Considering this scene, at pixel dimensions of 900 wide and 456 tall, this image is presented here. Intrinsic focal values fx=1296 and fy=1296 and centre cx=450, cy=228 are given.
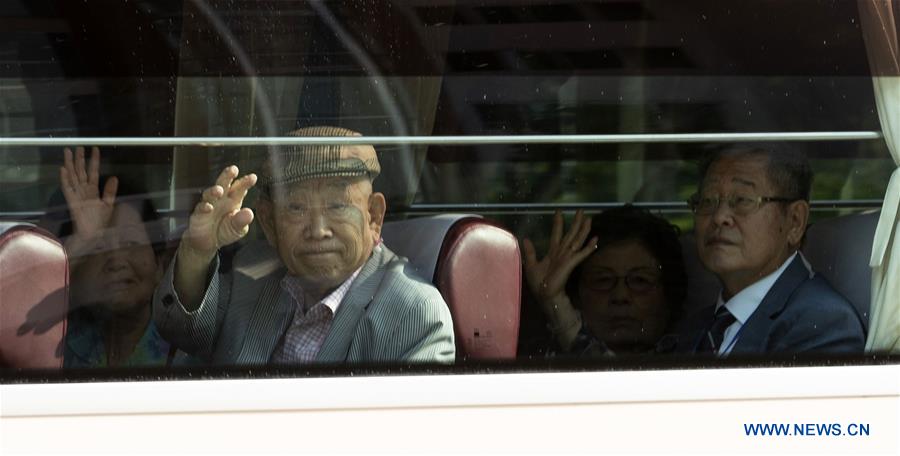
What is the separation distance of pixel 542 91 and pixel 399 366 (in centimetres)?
59

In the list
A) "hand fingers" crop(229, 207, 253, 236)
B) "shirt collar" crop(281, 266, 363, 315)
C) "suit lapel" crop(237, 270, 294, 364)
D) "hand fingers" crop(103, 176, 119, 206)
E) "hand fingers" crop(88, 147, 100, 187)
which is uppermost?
Result: "hand fingers" crop(88, 147, 100, 187)

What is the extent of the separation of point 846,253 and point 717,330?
1.00 feet

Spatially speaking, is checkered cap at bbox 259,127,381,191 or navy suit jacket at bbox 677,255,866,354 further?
navy suit jacket at bbox 677,255,866,354

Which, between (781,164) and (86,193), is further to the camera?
(781,164)

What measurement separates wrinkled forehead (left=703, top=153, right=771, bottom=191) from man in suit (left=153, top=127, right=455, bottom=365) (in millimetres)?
587

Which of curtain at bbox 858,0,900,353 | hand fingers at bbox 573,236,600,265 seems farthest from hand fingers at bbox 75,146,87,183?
curtain at bbox 858,0,900,353

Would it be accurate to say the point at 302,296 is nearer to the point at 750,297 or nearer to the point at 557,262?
the point at 557,262

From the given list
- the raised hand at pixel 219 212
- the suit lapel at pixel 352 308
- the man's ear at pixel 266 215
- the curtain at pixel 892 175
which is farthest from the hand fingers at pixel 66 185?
the curtain at pixel 892 175

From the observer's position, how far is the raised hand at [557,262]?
2.52 metres

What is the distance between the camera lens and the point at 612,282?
2543mm

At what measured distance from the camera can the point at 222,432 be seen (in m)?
2.42

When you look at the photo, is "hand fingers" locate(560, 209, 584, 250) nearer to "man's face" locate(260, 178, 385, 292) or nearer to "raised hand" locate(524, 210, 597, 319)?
"raised hand" locate(524, 210, 597, 319)

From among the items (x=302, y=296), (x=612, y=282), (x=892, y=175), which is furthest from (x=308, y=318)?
(x=892, y=175)

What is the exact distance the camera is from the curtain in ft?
8.37
